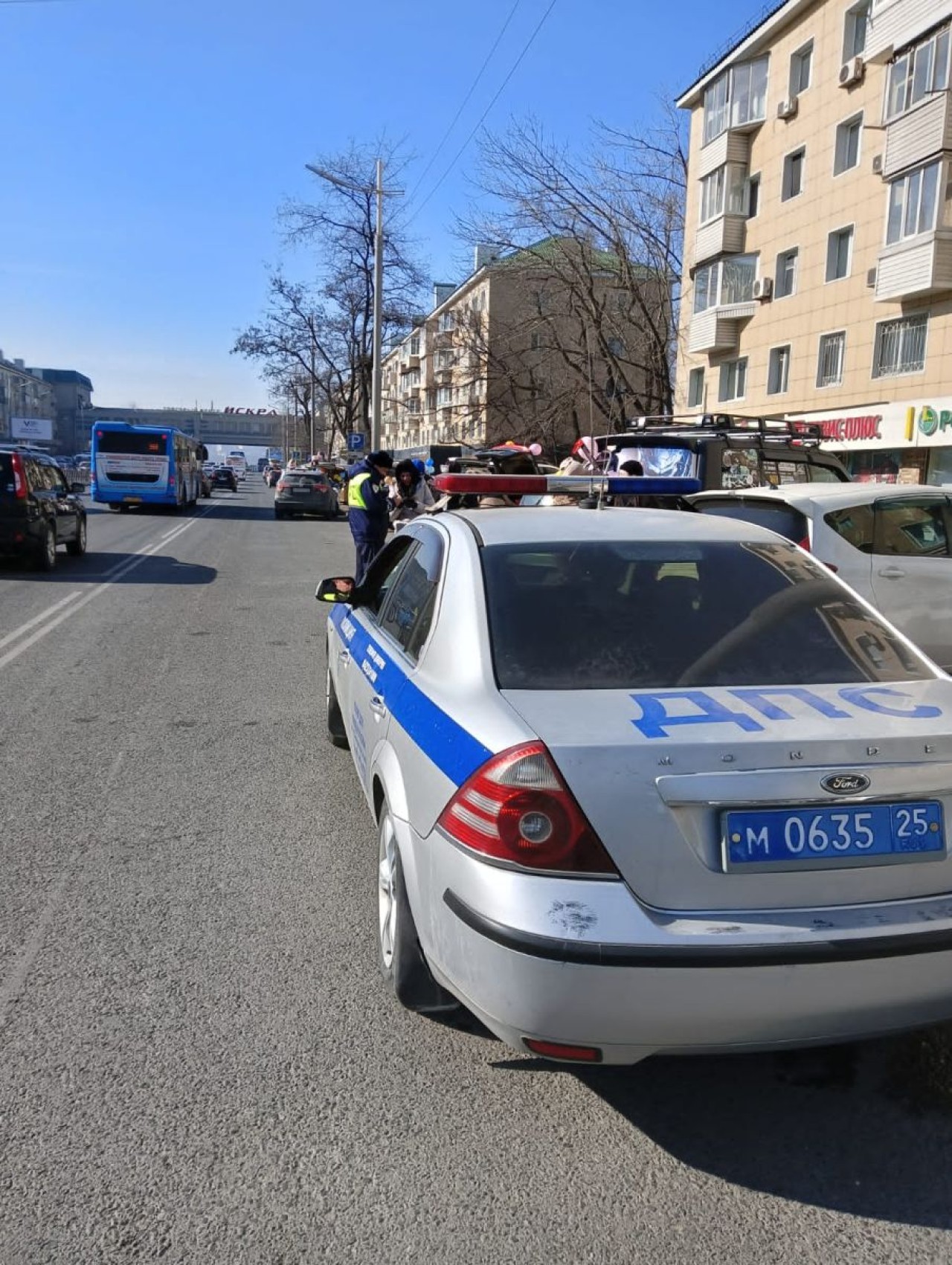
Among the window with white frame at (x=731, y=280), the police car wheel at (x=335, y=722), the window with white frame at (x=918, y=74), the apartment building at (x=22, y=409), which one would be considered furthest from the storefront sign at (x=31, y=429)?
the police car wheel at (x=335, y=722)

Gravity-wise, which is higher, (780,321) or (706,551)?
(780,321)

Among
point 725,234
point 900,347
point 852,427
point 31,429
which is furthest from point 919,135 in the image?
point 31,429

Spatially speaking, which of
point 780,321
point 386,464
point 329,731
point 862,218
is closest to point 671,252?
point 780,321

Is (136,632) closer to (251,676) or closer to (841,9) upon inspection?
(251,676)

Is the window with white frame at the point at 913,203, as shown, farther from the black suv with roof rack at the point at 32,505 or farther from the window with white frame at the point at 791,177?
the black suv with roof rack at the point at 32,505

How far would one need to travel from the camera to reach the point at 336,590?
519 cm

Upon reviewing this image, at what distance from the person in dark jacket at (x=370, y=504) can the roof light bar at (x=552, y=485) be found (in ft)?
24.2

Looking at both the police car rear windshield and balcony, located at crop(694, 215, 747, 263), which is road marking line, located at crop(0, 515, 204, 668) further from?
balcony, located at crop(694, 215, 747, 263)

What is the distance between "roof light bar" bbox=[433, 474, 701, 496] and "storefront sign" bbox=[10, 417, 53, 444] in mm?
127217

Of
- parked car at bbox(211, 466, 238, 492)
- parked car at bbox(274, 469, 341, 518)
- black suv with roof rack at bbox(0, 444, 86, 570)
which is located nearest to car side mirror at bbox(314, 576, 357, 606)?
black suv with roof rack at bbox(0, 444, 86, 570)

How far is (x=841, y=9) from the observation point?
25.5 metres

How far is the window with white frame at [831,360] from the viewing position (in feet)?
85.4

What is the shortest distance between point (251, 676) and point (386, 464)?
4.76 meters

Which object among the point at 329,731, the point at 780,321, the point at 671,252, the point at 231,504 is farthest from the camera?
the point at 231,504
